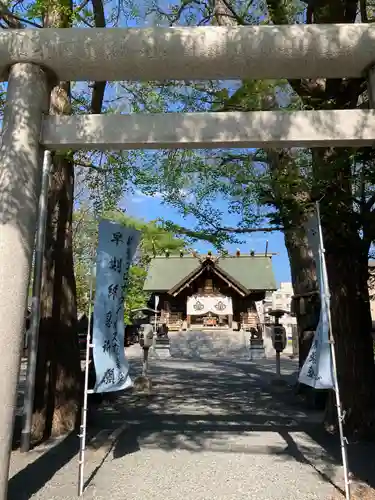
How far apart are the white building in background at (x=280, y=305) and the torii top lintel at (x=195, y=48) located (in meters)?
14.6

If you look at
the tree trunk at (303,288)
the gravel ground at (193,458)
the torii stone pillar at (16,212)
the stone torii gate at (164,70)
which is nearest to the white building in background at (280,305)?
the tree trunk at (303,288)

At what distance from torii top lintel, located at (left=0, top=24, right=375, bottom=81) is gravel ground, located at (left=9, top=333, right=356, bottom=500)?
14.5 ft

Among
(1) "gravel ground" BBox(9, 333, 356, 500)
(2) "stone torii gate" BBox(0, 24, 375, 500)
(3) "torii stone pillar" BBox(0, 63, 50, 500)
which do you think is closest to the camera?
(3) "torii stone pillar" BBox(0, 63, 50, 500)

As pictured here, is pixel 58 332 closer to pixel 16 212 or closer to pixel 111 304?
pixel 111 304

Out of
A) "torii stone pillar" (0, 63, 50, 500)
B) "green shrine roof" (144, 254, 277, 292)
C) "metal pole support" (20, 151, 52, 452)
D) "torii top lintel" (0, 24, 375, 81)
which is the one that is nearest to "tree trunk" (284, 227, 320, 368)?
"torii top lintel" (0, 24, 375, 81)

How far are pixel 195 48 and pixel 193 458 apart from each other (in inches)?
193

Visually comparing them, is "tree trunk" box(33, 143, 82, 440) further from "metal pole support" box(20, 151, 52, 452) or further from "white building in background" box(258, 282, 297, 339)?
"white building in background" box(258, 282, 297, 339)

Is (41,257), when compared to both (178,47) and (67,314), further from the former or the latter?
(178,47)

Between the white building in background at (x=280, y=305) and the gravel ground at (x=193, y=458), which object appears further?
the white building in background at (x=280, y=305)

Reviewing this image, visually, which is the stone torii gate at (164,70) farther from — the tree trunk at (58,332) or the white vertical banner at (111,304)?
the tree trunk at (58,332)

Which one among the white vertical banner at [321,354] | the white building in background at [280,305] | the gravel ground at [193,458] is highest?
the white building in background at [280,305]

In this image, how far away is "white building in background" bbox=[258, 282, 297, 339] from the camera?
2826 centimetres

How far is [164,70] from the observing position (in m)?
4.37

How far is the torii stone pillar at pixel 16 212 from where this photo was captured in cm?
365
